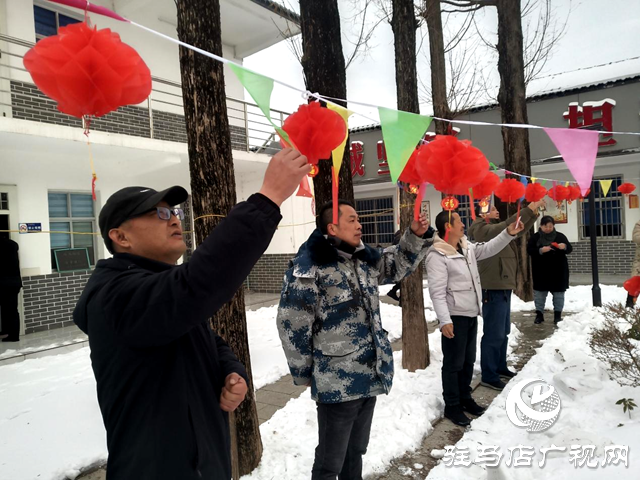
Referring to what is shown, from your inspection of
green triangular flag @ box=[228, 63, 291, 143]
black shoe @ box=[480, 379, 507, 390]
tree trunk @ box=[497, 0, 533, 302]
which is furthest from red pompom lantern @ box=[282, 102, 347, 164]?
tree trunk @ box=[497, 0, 533, 302]

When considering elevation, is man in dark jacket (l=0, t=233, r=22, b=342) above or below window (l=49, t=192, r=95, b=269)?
below

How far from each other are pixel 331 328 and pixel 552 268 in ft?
20.6

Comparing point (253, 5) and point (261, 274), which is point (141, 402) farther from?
point (261, 274)

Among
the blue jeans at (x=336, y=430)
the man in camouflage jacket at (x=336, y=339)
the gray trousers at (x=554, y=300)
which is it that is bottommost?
the gray trousers at (x=554, y=300)

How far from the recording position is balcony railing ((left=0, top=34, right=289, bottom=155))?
6965 mm

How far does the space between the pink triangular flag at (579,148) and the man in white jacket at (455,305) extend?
3.24 ft

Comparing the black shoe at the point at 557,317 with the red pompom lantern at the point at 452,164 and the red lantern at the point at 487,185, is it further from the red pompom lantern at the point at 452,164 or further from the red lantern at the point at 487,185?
the red pompom lantern at the point at 452,164

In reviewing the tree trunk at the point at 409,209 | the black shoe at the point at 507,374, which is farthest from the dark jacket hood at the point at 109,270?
the black shoe at the point at 507,374

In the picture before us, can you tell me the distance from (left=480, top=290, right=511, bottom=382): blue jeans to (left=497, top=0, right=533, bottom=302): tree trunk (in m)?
4.89

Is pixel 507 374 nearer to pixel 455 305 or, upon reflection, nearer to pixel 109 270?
pixel 455 305

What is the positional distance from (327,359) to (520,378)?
337cm

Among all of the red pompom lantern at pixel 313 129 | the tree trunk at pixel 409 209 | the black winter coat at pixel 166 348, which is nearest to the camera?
the black winter coat at pixel 166 348

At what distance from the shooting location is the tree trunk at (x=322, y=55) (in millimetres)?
3775

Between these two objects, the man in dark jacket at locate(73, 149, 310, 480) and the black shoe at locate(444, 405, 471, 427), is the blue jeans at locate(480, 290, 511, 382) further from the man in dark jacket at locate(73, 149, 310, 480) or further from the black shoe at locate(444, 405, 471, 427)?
the man in dark jacket at locate(73, 149, 310, 480)
